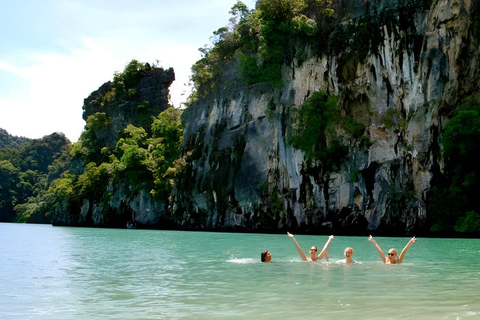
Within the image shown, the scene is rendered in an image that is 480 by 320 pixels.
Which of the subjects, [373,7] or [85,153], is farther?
[85,153]

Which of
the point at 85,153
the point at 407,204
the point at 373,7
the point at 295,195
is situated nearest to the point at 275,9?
the point at 373,7

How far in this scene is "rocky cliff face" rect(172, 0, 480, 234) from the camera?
99.8ft

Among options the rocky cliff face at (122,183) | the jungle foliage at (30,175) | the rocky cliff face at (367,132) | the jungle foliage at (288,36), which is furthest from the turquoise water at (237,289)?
the jungle foliage at (30,175)

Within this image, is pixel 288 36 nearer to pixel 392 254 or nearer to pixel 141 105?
pixel 392 254

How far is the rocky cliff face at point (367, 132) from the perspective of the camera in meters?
30.4

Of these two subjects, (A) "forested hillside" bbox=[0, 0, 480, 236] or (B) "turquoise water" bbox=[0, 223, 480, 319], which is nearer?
(B) "turquoise water" bbox=[0, 223, 480, 319]

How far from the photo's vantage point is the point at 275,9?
38500 mm

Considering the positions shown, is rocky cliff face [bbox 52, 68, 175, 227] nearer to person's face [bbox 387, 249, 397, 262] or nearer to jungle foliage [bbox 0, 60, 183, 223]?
jungle foliage [bbox 0, 60, 183, 223]

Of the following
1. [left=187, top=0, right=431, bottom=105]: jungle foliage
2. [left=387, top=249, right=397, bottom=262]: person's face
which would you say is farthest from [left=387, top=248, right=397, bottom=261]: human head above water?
[left=187, top=0, right=431, bottom=105]: jungle foliage

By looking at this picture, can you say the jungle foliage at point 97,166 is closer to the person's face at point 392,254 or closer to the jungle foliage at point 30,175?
the jungle foliage at point 30,175

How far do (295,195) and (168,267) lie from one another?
25.2 metres

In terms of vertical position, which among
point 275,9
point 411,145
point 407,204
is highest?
point 275,9

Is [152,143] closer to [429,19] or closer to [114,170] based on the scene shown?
[114,170]

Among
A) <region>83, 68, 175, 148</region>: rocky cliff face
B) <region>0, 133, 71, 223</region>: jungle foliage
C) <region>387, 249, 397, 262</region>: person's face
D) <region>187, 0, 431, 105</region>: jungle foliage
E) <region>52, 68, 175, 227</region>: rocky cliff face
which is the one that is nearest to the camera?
<region>387, 249, 397, 262</region>: person's face
